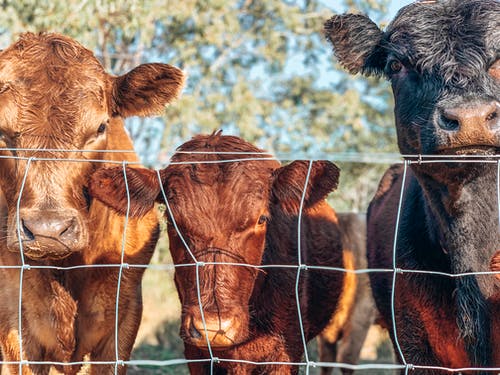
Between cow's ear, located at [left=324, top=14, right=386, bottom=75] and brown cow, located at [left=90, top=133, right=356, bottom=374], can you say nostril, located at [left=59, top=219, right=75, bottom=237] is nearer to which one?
brown cow, located at [left=90, top=133, right=356, bottom=374]

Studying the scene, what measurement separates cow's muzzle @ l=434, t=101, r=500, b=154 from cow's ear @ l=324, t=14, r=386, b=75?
114cm

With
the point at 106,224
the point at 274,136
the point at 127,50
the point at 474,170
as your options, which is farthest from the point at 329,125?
the point at 474,170

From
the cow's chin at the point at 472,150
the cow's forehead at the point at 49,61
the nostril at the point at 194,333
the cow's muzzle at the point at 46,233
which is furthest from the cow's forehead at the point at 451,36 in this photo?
the cow's muzzle at the point at 46,233

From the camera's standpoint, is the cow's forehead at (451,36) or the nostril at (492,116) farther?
the cow's forehead at (451,36)

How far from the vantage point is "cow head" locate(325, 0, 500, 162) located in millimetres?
3902

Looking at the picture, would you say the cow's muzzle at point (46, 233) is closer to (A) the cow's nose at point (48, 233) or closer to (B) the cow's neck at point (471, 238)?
(A) the cow's nose at point (48, 233)

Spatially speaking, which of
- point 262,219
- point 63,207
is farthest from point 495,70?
point 63,207

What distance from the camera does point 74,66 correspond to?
17.1 feet

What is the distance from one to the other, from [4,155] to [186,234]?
3.87ft

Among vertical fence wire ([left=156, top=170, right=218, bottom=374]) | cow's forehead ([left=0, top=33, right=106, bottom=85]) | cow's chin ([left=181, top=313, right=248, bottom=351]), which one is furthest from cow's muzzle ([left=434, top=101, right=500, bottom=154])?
cow's forehead ([left=0, top=33, right=106, bottom=85])

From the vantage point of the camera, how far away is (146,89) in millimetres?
5508

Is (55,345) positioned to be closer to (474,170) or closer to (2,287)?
(2,287)

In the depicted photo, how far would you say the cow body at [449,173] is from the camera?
3.99m

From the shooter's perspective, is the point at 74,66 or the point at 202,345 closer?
the point at 202,345
